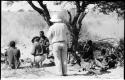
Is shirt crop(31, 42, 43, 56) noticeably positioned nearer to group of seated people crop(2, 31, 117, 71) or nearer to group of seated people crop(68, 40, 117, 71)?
group of seated people crop(2, 31, 117, 71)

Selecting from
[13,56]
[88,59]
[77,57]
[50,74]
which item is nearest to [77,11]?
[77,57]

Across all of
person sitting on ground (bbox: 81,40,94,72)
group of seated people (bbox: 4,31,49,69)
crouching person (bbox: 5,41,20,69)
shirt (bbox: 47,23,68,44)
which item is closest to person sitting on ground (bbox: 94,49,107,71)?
person sitting on ground (bbox: 81,40,94,72)

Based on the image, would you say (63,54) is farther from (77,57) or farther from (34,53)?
(77,57)

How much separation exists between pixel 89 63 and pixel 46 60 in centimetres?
247

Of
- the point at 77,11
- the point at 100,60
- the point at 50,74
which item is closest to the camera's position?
the point at 50,74

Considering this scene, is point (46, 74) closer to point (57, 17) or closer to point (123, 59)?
point (57, 17)

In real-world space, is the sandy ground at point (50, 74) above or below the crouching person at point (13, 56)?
below

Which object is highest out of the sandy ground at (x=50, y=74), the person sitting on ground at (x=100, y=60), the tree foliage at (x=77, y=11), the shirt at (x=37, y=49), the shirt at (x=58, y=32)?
the tree foliage at (x=77, y=11)

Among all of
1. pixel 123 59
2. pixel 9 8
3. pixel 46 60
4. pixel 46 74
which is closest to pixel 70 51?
pixel 46 60

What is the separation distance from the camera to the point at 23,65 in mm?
13141

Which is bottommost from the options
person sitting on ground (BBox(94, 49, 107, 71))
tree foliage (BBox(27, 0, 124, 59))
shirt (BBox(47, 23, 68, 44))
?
person sitting on ground (BBox(94, 49, 107, 71))

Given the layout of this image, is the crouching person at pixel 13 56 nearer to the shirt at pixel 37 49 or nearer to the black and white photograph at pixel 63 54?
the black and white photograph at pixel 63 54

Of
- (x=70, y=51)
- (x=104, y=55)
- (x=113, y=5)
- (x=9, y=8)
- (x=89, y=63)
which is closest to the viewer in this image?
(x=89, y=63)

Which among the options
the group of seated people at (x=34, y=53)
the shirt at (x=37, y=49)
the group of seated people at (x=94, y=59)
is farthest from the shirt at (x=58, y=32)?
the shirt at (x=37, y=49)
